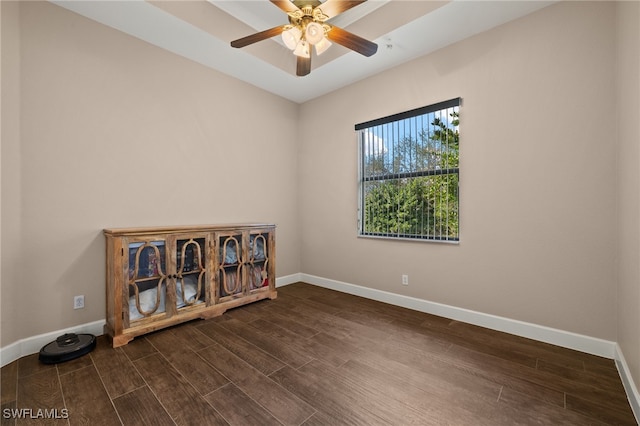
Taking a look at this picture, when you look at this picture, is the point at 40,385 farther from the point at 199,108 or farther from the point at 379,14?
the point at 379,14

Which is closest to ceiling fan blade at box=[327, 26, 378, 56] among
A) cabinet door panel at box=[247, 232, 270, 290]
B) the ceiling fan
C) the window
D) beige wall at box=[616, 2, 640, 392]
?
the ceiling fan

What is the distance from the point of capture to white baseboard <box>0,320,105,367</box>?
1.98m

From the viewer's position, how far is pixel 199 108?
125 inches

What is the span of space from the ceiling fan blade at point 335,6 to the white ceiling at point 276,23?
830mm

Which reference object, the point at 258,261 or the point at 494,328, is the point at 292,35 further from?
the point at 494,328

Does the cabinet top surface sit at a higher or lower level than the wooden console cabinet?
higher

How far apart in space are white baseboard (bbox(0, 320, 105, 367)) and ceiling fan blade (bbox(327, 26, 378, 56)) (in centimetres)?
314

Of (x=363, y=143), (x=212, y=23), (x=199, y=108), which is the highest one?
(x=212, y=23)

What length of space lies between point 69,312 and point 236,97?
2804 millimetres

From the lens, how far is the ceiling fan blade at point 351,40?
2100 mm

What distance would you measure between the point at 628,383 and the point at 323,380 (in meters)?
1.81

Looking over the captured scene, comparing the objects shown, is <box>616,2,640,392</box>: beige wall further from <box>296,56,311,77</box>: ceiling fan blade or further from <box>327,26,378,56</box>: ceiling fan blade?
<box>296,56,311,77</box>: ceiling fan blade

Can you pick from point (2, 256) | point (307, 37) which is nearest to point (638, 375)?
point (307, 37)

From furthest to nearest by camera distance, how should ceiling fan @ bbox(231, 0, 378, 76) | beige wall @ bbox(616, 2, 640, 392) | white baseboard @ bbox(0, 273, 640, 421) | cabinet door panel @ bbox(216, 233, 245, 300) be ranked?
1. cabinet door panel @ bbox(216, 233, 245, 300)
2. ceiling fan @ bbox(231, 0, 378, 76)
3. white baseboard @ bbox(0, 273, 640, 421)
4. beige wall @ bbox(616, 2, 640, 392)
